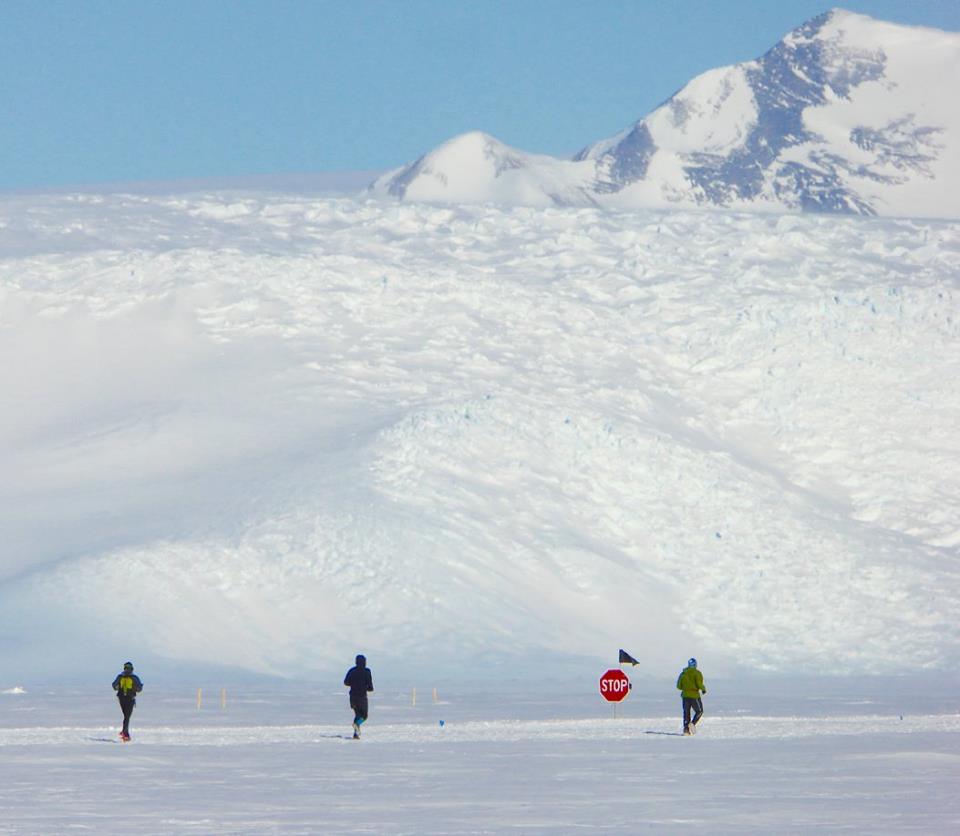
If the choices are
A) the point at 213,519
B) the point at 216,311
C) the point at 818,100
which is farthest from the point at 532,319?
the point at 818,100

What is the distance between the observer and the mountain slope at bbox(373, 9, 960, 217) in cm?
11575

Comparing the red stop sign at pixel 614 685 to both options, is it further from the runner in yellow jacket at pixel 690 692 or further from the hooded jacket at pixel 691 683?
the hooded jacket at pixel 691 683

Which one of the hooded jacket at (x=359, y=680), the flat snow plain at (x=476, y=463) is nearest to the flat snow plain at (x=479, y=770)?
the flat snow plain at (x=476, y=463)

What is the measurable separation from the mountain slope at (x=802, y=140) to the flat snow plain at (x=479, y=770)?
79.8 metres

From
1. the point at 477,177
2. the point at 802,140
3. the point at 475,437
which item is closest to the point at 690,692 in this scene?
the point at 475,437

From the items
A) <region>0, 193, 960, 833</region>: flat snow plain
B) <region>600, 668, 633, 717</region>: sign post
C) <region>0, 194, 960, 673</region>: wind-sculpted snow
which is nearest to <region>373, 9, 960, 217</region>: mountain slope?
<region>0, 193, 960, 833</region>: flat snow plain

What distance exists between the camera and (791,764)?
18938 mm

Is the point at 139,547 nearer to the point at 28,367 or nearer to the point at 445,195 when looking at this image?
the point at 28,367

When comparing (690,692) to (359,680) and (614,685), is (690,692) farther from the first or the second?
(359,680)

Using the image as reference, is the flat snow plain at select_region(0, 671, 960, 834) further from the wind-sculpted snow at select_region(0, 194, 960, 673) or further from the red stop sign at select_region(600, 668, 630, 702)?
the wind-sculpted snow at select_region(0, 194, 960, 673)

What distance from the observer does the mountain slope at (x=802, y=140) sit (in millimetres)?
115750

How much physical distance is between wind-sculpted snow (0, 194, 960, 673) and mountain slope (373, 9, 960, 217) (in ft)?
134

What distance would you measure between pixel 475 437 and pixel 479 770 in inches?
1458

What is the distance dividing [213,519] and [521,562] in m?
9.36
